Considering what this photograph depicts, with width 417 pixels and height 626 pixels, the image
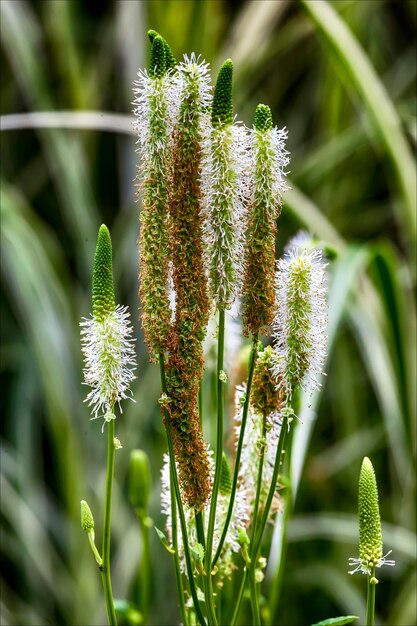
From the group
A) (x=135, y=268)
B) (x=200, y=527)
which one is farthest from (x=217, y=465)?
(x=135, y=268)

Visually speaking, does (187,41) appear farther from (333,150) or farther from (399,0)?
(399,0)

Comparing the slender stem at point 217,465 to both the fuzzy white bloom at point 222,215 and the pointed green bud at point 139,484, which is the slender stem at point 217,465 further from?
the pointed green bud at point 139,484

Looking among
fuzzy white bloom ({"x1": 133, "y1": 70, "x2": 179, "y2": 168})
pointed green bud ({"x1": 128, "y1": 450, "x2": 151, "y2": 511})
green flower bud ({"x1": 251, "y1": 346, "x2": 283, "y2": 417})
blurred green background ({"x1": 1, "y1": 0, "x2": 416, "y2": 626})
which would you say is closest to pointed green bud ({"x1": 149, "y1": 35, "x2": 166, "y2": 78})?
fuzzy white bloom ({"x1": 133, "y1": 70, "x2": 179, "y2": 168})

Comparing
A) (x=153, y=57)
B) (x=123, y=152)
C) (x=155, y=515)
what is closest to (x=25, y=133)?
(x=123, y=152)

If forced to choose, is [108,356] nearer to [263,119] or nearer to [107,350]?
[107,350]

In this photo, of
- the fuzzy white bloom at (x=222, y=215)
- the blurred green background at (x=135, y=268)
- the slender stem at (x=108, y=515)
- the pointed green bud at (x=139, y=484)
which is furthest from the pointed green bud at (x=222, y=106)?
the blurred green background at (x=135, y=268)

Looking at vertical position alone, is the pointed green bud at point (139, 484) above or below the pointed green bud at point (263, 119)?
below
